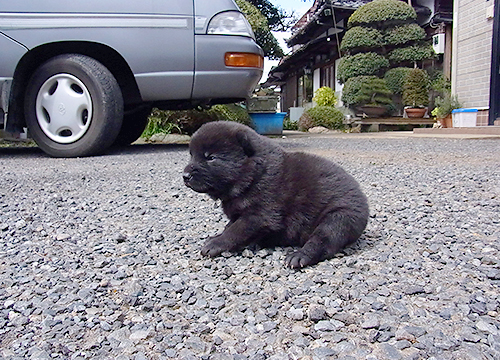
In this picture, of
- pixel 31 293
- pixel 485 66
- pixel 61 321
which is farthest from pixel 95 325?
pixel 485 66

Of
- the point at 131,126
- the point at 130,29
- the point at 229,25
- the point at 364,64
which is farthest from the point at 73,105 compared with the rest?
the point at 364,64

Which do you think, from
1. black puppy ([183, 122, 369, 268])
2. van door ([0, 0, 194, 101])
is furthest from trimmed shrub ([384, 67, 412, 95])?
black puppy ([183, 122, 369, 268])

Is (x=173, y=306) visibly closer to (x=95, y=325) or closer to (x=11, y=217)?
(x=95, y=325)

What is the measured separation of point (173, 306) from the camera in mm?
1423

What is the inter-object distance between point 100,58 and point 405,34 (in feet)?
40.5

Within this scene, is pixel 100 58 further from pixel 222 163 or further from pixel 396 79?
pixel 396 79

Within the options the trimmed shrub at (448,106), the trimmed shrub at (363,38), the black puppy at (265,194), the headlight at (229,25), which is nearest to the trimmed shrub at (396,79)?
the trimmed shrub at (363,38)

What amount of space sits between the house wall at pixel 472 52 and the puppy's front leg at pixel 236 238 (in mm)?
10605

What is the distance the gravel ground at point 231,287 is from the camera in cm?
118

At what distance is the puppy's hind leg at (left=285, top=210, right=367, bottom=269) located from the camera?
66.7 inches

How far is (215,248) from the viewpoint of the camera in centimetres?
182

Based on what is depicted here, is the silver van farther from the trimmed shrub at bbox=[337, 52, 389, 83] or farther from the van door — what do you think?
the trimmed shrub at bbox=[337, 52, 389, 83]

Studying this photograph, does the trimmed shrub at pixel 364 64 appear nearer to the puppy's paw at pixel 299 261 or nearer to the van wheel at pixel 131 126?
the van wheel at pixel 131 126

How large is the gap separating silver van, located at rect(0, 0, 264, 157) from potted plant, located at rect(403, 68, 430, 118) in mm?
10647
